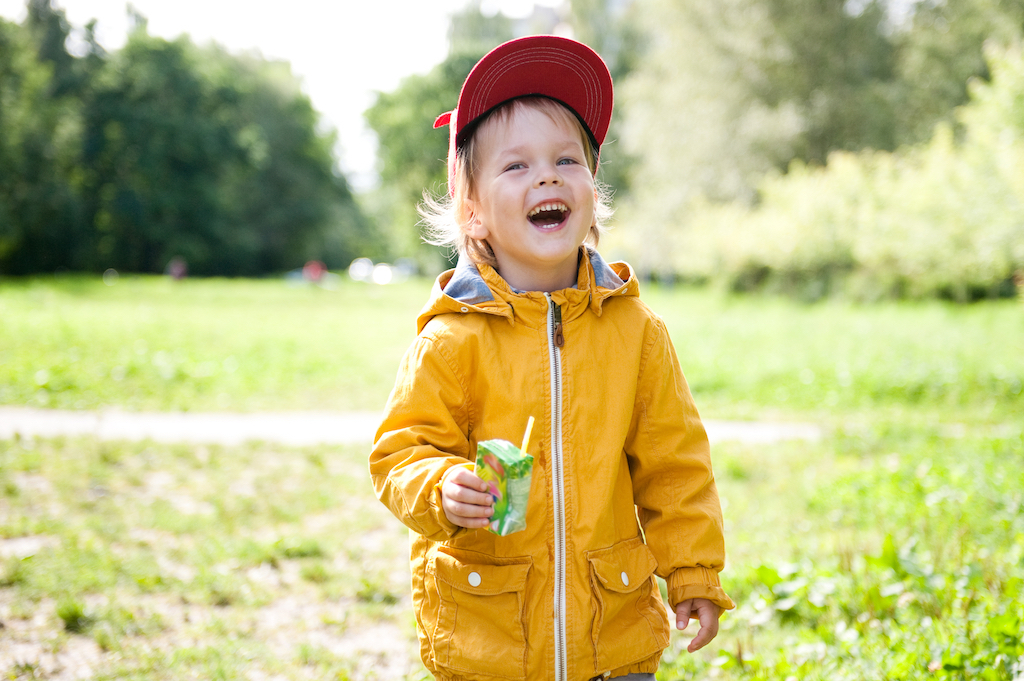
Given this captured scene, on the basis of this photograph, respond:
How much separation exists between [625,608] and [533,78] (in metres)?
1.37

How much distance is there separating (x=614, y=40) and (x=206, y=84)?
879 inches

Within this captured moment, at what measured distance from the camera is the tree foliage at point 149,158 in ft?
95.7

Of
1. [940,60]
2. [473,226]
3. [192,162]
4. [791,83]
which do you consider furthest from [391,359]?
[192,162]

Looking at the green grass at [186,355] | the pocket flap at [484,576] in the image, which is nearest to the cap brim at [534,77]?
the pocket flap at [484,576]

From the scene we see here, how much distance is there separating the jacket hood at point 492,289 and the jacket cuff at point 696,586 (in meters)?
0.69

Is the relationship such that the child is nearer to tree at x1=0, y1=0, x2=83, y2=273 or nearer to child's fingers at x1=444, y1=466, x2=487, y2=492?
child's fingers at x1=444, y1=466, x2=487, y2=492

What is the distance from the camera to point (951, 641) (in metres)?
2.51

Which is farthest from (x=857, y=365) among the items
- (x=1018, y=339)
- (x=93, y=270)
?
(x=93, y=270)

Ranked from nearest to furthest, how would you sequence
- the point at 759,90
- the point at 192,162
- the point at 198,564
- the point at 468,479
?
the point at 468,479
the point at 198,564
the point at 759,90
the point at 192,162

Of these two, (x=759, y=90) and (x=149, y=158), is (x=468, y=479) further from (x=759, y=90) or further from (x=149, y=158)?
(x=149, y=158)

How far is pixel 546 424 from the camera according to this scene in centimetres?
176

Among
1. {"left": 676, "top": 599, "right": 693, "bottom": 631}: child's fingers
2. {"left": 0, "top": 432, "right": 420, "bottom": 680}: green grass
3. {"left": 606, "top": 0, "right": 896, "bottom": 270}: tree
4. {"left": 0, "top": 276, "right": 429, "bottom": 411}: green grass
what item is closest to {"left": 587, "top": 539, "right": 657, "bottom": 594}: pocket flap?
{"left": 676, "top": 599, "right": 693, "bottom": 631}: child's fingers

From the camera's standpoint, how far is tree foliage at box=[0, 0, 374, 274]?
2916cm

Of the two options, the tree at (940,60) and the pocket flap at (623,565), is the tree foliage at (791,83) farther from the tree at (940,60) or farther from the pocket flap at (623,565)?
the pocket flap at (623,565)
